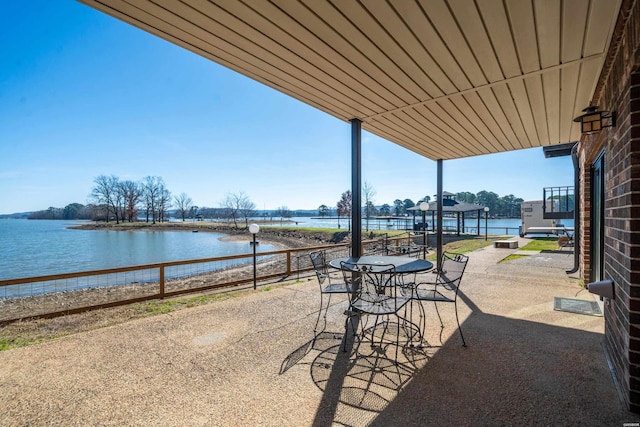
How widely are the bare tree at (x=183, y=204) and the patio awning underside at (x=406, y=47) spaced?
57034 mm

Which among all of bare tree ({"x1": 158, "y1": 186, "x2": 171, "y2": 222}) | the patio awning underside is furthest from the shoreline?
the patio awning underside

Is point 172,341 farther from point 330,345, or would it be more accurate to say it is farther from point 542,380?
point 542,380

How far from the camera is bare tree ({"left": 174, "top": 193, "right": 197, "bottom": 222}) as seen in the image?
177ft

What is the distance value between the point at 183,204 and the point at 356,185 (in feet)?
188

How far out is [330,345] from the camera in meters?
2.74

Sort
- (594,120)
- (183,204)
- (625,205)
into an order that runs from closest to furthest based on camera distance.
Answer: (625,205), (594,120), (183,204)

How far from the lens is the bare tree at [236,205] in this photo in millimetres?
49156

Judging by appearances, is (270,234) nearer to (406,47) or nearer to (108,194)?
(108,194)

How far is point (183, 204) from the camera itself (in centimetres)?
5459

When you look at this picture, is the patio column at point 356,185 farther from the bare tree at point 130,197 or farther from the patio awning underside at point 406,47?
the bare tree at point 130,197

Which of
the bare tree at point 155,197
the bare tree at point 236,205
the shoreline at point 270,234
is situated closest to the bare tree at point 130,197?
the bare tree at point 155,197

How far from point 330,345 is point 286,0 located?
107 inches

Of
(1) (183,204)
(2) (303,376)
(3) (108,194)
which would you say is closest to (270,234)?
(3) (108,194)

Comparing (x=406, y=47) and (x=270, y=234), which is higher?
(x=406, y=47)
